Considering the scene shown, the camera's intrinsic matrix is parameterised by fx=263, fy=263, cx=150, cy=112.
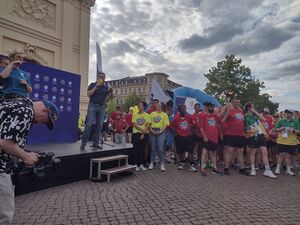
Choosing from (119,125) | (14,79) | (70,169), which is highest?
(14,79)

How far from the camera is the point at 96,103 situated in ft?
23.2

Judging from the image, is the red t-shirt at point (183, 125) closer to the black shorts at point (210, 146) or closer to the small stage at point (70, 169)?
the black shorts at point (210, 146)

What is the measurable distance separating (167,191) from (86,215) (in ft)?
6.70

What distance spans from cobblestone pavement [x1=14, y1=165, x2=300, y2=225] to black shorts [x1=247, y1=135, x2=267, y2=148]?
1469 millimetres

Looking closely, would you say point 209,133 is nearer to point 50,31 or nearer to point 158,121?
point 158,121

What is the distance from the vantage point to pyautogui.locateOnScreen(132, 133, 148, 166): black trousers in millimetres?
8047

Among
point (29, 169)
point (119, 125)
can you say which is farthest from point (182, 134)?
point (29, 169)

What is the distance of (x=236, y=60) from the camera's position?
47.0 metres

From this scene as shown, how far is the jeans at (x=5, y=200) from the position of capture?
233 centimetres

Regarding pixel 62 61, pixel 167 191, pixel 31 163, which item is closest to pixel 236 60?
pixel 62 61

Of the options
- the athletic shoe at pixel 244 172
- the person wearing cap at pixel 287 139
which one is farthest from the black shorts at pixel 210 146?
the person wearing cap at pixel 287 139

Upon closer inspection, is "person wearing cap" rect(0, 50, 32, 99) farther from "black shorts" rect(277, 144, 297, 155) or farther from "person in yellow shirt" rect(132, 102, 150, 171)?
"black shorts" rect(277, 144, 297, 155)

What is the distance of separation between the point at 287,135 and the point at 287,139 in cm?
14

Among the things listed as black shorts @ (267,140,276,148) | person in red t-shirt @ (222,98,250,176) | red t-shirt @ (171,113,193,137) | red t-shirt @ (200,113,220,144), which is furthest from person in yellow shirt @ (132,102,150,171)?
black shorts @ (267,140,276,148)
